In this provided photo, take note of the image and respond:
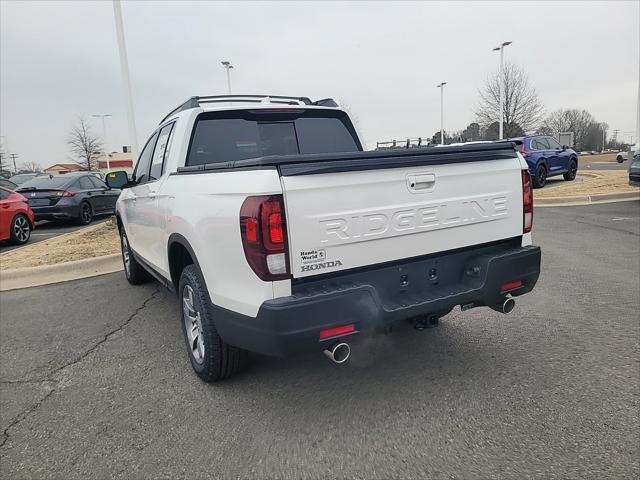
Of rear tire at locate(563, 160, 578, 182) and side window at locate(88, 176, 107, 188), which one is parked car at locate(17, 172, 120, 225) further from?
rear tire at locate(563, 160, 578, 182)

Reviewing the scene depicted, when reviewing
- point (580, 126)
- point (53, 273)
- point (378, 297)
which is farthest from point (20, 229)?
point (580, 126)

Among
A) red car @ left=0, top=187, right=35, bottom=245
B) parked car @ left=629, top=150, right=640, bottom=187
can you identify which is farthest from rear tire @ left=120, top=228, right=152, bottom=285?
parked car @ left=629, top=150, right=640, bottom=187

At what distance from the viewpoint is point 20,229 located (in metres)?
10.4

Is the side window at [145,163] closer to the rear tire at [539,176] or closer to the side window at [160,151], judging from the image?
the side window at [160,151]

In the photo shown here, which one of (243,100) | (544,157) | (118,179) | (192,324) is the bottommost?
(192,324)

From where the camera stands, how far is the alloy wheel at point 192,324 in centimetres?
336

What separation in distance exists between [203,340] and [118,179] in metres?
2.96

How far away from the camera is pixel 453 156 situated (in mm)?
2967

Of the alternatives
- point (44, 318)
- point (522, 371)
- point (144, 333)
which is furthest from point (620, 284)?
point (44, 318)

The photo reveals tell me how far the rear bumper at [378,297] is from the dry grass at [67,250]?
6073 millimetres

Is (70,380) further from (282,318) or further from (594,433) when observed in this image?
(594,433)

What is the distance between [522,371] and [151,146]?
164 inches

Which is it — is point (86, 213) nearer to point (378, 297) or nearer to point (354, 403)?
point (354, 403)

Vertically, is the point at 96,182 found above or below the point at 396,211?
above
